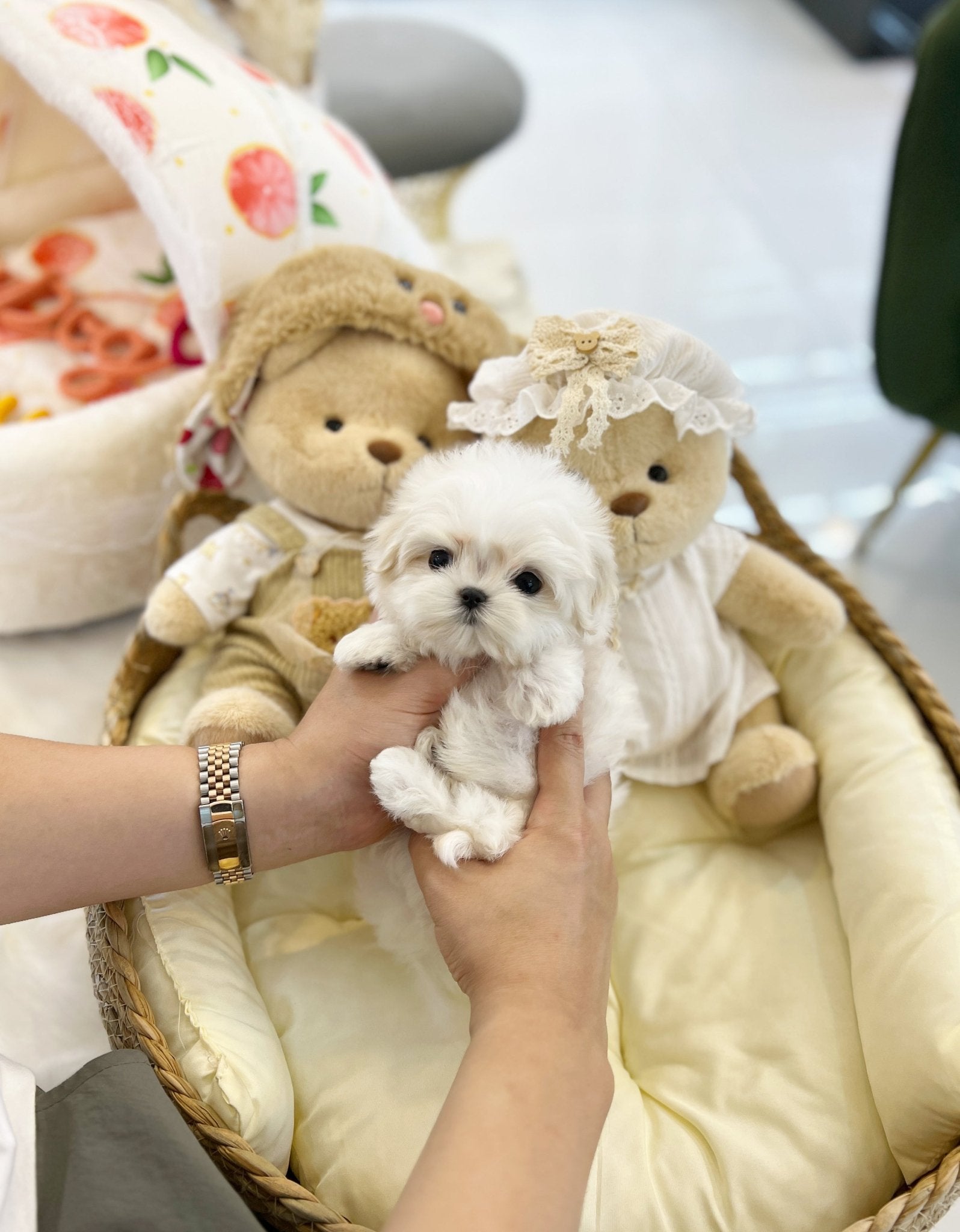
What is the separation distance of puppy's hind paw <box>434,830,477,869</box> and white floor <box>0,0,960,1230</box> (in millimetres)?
562

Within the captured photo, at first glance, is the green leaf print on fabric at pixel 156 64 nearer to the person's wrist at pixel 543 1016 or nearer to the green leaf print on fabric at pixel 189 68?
the green leaf print on fabric at pixel 189 68

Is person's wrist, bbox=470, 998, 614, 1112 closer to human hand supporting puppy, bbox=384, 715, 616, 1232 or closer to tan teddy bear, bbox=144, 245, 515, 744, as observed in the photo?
human hand supporting puppy, bbox=384, 715, 616, 1232

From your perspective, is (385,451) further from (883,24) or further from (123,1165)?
(883,24)

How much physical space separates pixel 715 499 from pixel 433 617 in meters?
0.42

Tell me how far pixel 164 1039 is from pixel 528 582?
1.80ft

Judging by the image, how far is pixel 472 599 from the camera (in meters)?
0.81

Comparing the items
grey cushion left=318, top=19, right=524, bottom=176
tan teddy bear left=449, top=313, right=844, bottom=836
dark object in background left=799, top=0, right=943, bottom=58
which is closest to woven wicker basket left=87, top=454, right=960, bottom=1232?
tan teddy bear left=449, top=313, right=844, bottom=836

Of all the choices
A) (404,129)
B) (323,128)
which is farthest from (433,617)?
(404,129)

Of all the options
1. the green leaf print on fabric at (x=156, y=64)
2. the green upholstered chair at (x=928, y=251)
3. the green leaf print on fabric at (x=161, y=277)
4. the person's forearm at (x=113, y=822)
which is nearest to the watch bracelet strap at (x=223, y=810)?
the person's forearm at (x=113, y=822)

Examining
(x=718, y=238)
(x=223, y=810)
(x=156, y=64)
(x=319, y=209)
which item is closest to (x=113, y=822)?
(x=223, y=810)

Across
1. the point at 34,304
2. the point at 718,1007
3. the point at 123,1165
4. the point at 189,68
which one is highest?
the point at 189,68

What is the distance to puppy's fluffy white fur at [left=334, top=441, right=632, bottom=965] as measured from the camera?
81 centimetres

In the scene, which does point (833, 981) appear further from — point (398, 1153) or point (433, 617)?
point (433, 617)

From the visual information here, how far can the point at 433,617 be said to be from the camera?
81cm
